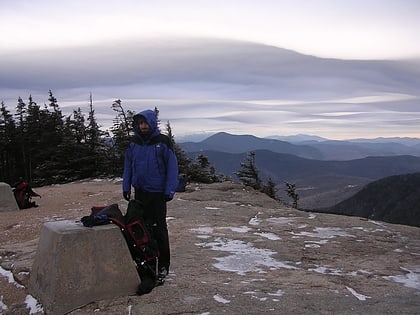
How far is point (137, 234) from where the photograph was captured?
17.8 ft

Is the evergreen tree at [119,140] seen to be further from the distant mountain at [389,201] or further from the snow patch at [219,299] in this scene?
the distant mountain at [389,201]

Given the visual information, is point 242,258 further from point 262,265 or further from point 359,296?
point 359,296

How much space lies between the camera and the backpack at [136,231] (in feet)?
17.6

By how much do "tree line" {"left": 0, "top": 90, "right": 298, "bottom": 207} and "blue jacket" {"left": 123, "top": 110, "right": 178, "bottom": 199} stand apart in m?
17.2

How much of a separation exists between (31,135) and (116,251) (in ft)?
109

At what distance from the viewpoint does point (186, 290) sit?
5301 millimetres

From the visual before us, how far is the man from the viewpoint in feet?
18.2

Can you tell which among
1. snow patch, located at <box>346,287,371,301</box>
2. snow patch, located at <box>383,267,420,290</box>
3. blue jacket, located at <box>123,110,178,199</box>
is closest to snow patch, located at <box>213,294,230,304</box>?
blue jacket, located at <box>123,110,178,199</box>

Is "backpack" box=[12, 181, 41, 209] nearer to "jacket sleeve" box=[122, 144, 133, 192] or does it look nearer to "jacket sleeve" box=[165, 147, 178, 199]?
"jacket sleeve" box=[122, 144, 133, 192]

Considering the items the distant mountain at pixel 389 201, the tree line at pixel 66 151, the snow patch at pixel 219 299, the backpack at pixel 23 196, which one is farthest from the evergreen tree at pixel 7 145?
the distant mountain at pixel 389 201

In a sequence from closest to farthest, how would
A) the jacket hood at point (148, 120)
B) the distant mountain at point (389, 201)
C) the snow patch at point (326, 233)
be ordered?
the jacket hood at point (148, 120) < the snow patch at point (326, 233) < the distant mountain at point (389, 201)

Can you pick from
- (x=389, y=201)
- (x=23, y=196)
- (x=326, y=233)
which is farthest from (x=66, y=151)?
(x=389, y=201)

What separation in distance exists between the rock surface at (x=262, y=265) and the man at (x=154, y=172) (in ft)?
2.16

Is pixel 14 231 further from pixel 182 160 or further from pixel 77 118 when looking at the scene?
pixel 77 118
